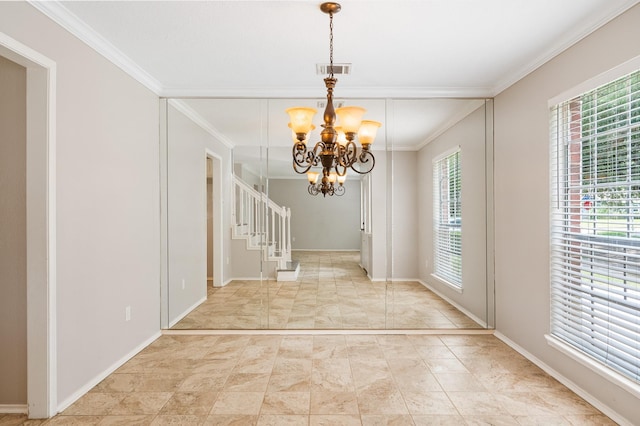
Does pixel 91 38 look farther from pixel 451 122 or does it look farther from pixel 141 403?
pixel 451 122

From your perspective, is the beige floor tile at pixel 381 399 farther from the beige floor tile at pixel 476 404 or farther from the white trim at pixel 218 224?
the white trim at pixel 218 224

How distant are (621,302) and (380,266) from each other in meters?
1.99

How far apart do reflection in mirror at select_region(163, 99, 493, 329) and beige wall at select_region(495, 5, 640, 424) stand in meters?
0.27

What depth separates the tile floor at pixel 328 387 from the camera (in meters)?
2.20

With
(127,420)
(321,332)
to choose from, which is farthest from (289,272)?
(127,420)

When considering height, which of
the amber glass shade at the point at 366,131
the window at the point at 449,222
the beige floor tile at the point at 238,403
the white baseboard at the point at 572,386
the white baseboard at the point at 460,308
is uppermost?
the amber glass shade at the point at 366,131

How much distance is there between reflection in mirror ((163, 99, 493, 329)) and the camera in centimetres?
366

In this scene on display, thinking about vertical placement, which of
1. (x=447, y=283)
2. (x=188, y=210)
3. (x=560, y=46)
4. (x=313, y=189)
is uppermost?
(x=560, y=46)

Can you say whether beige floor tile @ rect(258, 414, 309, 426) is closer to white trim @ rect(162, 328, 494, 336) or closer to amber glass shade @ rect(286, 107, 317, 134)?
white trim @ rect(162, 328, 494, 336)

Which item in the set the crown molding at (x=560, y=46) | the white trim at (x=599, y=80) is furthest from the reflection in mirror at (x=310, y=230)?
the white trim at (x=599, y=80)

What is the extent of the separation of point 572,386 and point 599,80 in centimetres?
205

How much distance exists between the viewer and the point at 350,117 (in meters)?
2.18

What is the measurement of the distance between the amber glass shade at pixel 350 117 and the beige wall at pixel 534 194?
5.12 ft

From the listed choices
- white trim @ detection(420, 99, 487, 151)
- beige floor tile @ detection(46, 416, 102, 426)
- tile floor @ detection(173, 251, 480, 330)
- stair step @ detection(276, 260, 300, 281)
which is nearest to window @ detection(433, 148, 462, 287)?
white trim @ detection(420, 99, 487, 151)
